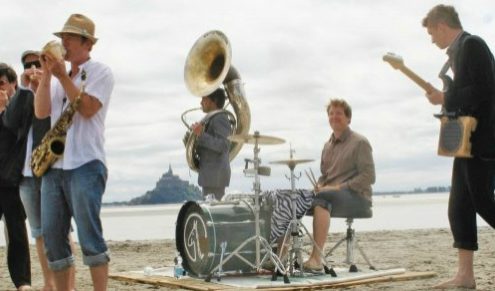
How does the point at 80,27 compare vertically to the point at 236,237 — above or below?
above

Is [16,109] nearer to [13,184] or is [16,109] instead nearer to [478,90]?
[13,184]

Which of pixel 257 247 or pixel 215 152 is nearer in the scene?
pixel 257 247

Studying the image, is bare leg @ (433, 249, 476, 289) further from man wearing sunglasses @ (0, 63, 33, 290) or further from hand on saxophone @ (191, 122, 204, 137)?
man wearing sunglasses @ (0, 63, 33, 290)

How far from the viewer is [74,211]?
15.4 ft

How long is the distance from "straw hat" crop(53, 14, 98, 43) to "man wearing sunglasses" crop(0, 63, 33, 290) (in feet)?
4.66

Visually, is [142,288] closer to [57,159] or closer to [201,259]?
[201,259]

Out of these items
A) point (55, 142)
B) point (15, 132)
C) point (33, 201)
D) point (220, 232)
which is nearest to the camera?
point (55, 142)

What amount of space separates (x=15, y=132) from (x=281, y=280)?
2631mm


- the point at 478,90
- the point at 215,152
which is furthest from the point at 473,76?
the point at 215,152

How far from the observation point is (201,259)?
722cm

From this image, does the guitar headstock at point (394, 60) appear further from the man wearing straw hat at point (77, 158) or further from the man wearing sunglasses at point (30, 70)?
the man wearing sunglasses at point (30, 70)

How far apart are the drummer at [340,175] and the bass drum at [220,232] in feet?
1.77

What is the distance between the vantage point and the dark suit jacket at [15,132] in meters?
5.91

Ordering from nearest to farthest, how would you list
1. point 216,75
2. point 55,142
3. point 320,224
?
point 55,142
point 320,224
point 216,75
